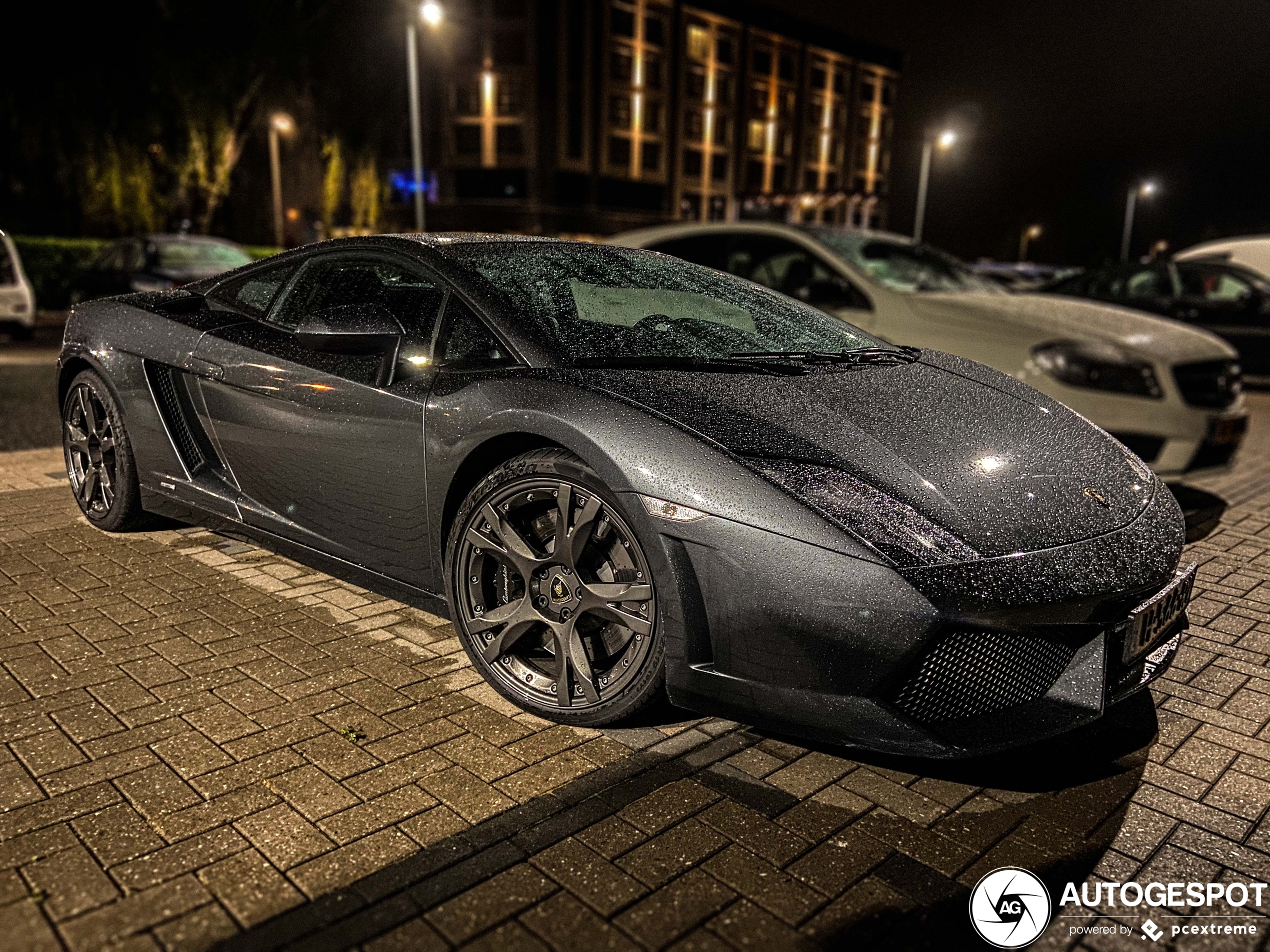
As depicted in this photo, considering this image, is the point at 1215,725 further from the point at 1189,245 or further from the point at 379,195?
the point at 1189,245

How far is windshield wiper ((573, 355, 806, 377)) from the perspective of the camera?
2.82m

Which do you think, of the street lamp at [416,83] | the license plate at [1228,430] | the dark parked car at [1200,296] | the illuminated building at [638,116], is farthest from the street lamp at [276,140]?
the license plate at [1228,430]

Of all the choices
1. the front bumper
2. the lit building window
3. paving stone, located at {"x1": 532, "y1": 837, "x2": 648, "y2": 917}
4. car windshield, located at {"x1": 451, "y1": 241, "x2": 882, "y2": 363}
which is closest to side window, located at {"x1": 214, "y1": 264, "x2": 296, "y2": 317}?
car windshield, located at {"x1": 451, "y1": 241, "x2": 882, "y2": 363}

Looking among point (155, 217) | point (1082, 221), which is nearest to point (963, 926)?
point (155, 217)

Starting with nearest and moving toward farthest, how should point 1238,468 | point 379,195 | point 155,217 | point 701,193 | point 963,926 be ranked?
point 963,926, point 1238,468, point 155,217, point 379,195, point 701,193

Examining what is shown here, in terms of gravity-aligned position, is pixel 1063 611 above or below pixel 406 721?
above

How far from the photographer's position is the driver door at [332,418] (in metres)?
3.05

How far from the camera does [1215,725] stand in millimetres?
2896

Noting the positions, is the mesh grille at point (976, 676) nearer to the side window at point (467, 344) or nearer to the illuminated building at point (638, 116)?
the side window at point (467, 344)

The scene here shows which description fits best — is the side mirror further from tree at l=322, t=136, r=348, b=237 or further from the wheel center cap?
tree at l=322, t=136, r=348, b=237

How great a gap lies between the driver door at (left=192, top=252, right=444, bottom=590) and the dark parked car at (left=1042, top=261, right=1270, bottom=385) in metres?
9.98

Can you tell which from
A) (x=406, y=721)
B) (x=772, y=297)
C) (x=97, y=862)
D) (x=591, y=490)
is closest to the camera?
(x=97, y=862)

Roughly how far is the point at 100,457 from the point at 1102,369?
5.00m

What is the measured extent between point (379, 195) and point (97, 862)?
3638 cm
